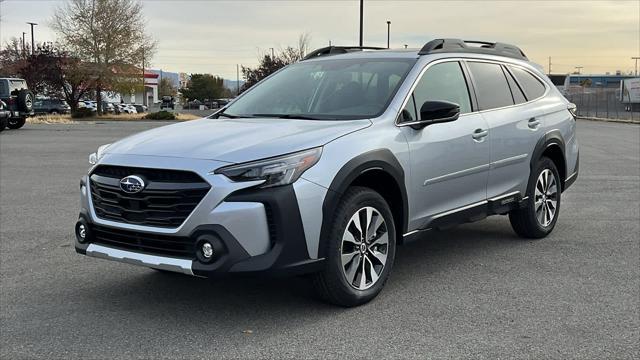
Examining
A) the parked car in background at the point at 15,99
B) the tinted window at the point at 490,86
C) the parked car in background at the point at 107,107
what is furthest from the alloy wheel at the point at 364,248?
the parked car in background at the point at 107,107

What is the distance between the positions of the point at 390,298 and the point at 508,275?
1.19 meters

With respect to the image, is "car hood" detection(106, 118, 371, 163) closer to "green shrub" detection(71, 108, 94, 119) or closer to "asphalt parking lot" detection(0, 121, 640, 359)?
"asphalt parking lot" detection(0, 121, 640, 359)

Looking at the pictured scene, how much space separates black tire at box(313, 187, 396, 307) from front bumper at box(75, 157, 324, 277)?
23cm

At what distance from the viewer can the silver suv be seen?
378 cm

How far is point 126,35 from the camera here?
146 ft

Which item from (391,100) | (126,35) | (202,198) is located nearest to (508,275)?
(391,100)

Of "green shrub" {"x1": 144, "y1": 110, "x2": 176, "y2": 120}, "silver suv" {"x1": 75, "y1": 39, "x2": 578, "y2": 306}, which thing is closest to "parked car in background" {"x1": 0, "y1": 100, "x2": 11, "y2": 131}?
"green shrub" {"x1": 144, "y1": 110, "x2": 176, "y2": 120}

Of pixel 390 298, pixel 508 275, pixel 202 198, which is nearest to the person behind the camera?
pixel 202 198

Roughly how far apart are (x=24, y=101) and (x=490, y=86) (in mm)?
22572

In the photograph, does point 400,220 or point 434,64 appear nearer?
point 400,220

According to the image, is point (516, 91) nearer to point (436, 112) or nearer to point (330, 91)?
point (436, 112)

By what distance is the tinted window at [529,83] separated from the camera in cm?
641

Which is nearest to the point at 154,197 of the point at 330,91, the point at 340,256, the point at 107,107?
the point at 340,256

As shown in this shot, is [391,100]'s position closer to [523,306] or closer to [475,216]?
[475,216]
